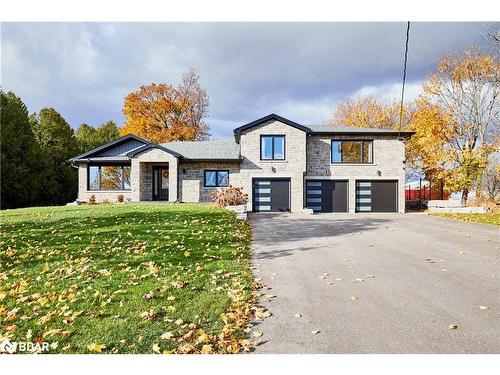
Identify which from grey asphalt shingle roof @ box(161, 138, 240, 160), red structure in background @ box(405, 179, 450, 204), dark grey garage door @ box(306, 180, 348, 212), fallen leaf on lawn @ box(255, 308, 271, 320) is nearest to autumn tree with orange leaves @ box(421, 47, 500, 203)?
red structure in background @ box(405, 179, 450, 204)

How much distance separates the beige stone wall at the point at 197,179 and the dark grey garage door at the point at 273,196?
1676mm

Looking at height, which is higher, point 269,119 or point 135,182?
point 269,119

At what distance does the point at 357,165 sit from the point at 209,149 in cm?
1025

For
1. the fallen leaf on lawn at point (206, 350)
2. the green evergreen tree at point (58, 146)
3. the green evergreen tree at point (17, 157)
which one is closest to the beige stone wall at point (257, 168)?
the green evergreen tree at point (17, 157)

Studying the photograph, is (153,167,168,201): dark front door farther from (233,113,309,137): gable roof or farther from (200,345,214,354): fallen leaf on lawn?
(200,345,214,354): fallen leaf on lawn

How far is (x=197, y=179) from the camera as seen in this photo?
69.2ft

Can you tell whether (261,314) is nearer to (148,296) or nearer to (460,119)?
(148,296)

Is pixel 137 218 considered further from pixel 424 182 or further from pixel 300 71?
pixel 424 182

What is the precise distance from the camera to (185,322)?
12.7ft

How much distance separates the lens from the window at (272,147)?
20.8 metres

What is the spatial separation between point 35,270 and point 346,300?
559 cm

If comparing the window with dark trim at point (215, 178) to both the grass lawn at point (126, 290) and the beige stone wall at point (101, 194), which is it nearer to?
the beige stone wall at point (101, 194)

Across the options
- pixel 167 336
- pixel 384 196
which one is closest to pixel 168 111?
pixel 384 196

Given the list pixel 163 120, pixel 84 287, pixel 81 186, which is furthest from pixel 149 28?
pixel 163 120
